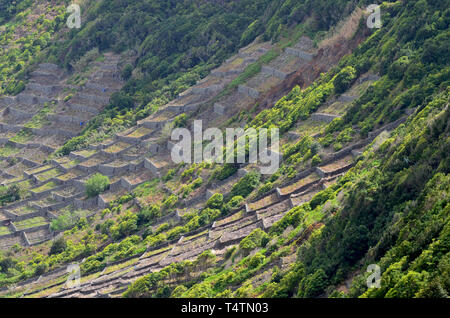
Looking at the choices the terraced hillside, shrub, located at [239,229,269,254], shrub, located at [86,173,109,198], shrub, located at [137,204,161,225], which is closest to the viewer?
the terraced hillside

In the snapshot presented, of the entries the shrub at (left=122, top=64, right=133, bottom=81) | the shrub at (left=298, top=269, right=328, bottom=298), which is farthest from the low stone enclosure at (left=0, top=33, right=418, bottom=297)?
the shrub at (left=298, top=269, right=328, bottom=298)


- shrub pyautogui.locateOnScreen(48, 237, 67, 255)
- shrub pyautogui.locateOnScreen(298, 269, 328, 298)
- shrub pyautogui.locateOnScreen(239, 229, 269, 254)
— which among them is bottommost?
shrub pyautogui.locateOnScreen(48, 237, 67, 255)

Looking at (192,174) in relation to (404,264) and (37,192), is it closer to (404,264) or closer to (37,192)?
(37,192)

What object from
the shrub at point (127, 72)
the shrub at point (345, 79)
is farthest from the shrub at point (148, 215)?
the shrub at point (127, 72)

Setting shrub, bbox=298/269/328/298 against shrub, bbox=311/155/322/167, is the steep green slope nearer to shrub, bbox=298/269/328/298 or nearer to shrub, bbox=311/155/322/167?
shrub, bbox=298/269/328/298

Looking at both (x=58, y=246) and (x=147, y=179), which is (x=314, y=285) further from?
(x=147, y=179)

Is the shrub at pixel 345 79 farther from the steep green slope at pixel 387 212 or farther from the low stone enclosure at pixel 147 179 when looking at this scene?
the steep green slope at pixel 387 212

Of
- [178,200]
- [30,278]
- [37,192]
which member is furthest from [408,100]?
[37,192]

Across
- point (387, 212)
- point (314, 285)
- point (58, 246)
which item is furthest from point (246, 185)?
point (314, 285)
